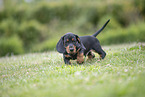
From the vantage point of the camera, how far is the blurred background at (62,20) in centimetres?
1678

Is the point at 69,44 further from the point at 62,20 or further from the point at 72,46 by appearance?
the point at 62,20

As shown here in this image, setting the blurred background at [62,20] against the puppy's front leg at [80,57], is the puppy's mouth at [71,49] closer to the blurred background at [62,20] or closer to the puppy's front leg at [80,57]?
the puppy's front leg at [80,57]

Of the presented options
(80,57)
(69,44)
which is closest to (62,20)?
(80,57)

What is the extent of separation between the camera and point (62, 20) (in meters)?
21.1

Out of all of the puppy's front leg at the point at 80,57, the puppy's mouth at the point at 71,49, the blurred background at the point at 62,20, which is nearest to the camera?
the puppy's mouth at the point at 71,49

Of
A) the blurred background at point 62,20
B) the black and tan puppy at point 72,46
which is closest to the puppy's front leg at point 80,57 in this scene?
the black and tan puppy at point 72,46

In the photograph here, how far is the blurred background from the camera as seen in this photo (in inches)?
661

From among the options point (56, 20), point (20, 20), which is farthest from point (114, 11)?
point (20, 20)

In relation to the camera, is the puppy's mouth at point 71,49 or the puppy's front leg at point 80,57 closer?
→ the puppy's mouth at point 71,49

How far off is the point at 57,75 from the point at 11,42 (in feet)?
41.9

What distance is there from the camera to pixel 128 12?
730 inches

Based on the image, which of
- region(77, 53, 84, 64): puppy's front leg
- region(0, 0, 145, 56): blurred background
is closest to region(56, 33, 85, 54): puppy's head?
region(77, 53, 84, 64): puppy's front leg

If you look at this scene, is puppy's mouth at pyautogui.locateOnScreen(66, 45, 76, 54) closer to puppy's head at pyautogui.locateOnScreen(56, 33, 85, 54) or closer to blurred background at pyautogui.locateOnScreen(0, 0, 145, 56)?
puppy's head at pyautogui.locateOnScreen(56, 33, 85, 54)

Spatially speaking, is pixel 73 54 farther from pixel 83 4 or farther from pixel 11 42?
pixel 83 4
